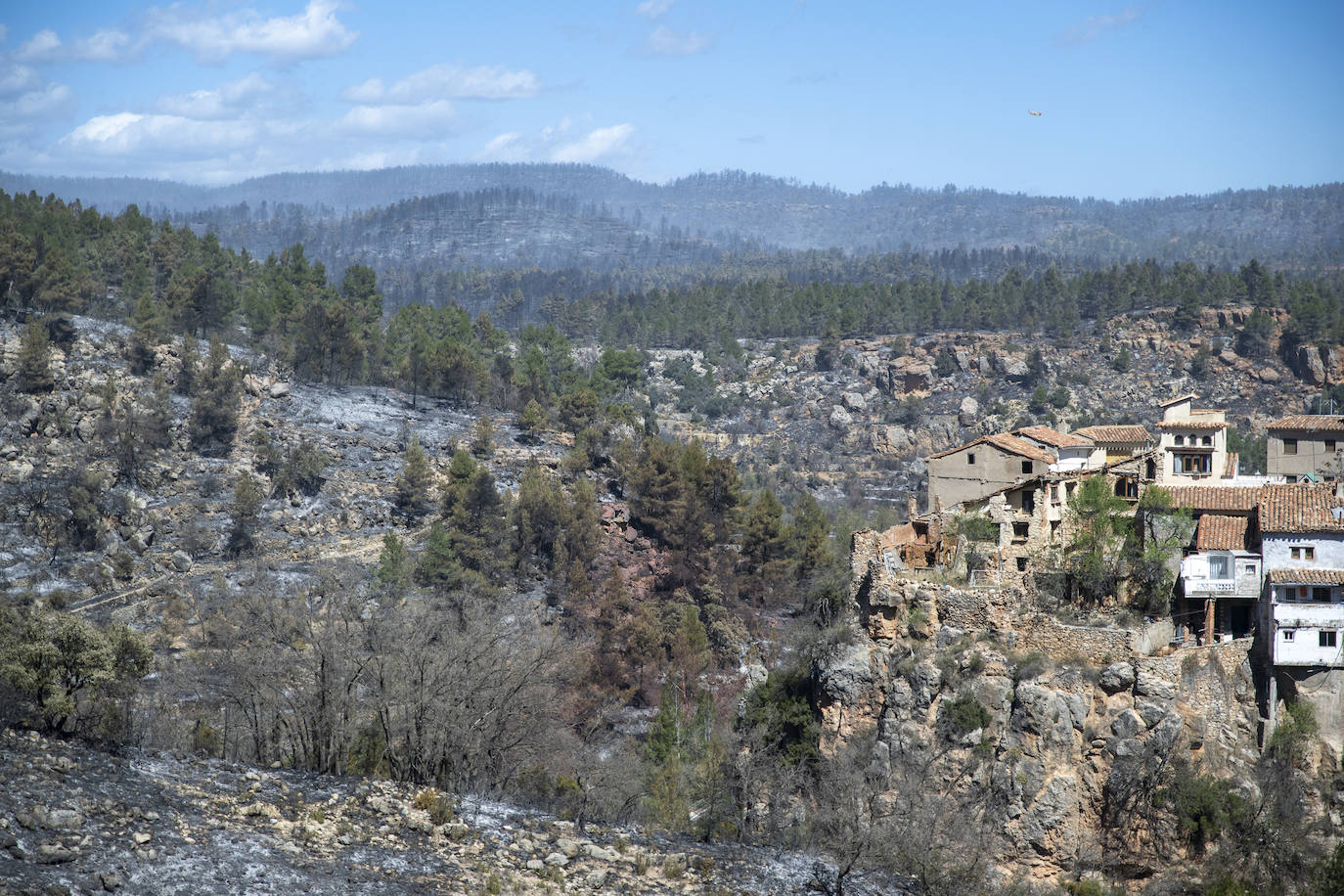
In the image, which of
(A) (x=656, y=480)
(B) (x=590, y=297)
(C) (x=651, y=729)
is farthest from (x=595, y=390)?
(B) (x=590, y=297)

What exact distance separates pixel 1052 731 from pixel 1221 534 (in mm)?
6570

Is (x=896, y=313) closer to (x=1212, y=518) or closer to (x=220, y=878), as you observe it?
(x=1212, y=518)

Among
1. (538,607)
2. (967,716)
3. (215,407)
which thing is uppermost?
(215,407)

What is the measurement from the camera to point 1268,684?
94.2 feet

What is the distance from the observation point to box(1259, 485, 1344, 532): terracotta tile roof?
2917cm

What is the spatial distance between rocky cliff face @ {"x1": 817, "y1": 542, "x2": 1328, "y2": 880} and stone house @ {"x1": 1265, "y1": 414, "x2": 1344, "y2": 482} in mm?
10952

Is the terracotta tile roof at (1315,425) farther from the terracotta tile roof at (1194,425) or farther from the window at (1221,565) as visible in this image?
the window at (1221,565)

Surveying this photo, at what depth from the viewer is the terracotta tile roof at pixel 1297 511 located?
29.2 metres

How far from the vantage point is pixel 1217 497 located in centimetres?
3209

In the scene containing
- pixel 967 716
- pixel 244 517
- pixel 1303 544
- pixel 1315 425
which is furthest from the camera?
pixel 244 517

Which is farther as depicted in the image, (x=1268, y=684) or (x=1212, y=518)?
(x=1212, y=518)

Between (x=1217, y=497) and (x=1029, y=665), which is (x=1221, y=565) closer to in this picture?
(x=1217, y=497)

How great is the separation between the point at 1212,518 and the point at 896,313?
3135 inches

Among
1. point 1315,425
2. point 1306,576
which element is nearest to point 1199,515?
point 1306,576
